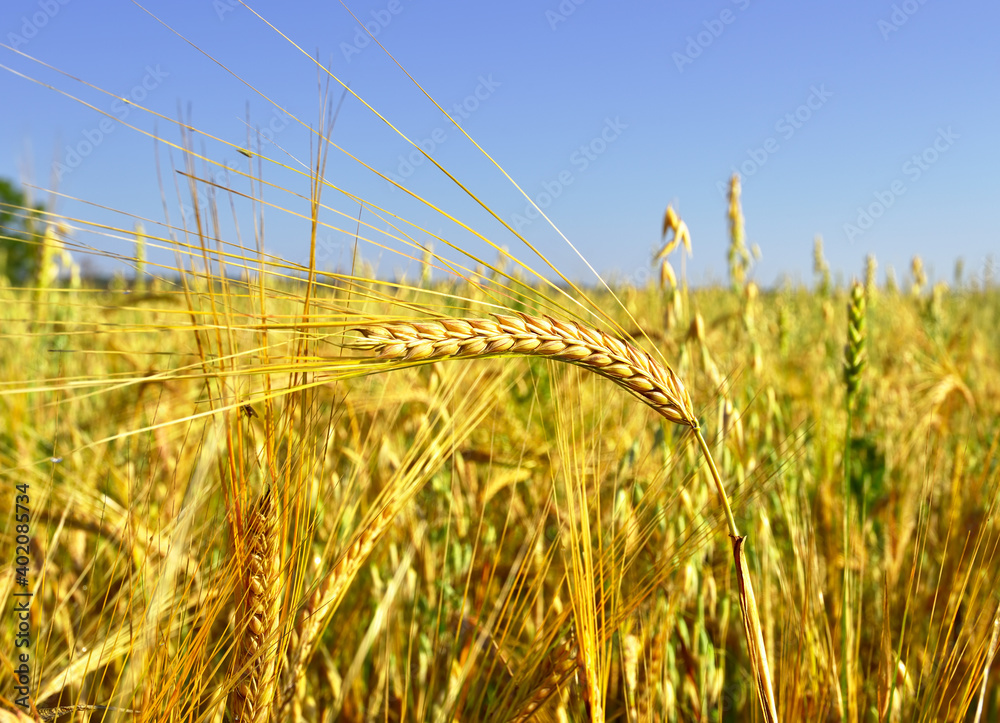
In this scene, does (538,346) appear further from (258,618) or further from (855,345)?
(855,345)

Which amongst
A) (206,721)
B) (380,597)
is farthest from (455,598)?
(206,721)

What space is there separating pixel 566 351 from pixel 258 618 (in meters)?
0.54

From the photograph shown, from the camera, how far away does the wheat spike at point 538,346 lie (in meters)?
0.63

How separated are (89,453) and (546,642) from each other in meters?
1.96

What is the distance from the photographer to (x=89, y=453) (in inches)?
86.0

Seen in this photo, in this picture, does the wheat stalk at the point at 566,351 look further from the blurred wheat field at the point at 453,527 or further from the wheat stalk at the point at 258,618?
the wheat stalk at the point at 258,618

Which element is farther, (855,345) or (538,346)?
(855,345)

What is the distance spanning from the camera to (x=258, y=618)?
828 mm

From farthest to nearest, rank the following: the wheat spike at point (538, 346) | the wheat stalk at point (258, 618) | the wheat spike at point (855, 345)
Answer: the wheat spike at point (855, 345)
the wheat stalk at point (258, 618)
the wheat spike at point (538, 346)

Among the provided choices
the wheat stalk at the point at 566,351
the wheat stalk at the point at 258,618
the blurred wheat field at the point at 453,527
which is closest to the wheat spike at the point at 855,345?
the blurred wheat field at the point at 453,527

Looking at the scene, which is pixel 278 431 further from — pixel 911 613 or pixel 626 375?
pixel 911 613

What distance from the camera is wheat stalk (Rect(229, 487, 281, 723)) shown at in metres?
0.80

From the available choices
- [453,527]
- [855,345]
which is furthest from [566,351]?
[453,527]

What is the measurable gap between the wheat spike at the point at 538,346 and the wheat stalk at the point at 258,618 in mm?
326
